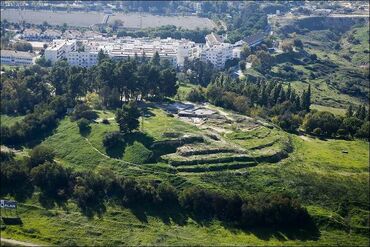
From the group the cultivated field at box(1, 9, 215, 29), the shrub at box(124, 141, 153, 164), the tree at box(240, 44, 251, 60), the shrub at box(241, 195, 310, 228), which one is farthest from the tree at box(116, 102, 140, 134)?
the cultivated field at box(1, 9, 215, 29)

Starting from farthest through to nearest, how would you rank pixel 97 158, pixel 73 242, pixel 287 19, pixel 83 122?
pixel 287 19
pixel 83 122
pixel 97 158
pixel 73 242

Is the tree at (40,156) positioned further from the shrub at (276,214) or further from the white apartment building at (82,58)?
the white apartment building at (82,58)

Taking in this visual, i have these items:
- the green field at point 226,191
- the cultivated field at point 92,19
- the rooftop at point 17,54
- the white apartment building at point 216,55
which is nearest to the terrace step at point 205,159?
the green field at point 226,191

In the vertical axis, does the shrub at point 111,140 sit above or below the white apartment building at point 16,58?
below

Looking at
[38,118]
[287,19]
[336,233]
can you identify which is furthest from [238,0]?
[336,233]

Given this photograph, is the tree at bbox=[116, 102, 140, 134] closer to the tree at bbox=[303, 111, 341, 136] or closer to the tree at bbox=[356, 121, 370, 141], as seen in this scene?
the tree at bbox=[303, 111, 341, 136]

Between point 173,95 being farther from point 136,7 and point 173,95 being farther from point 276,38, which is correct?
point 136,7
